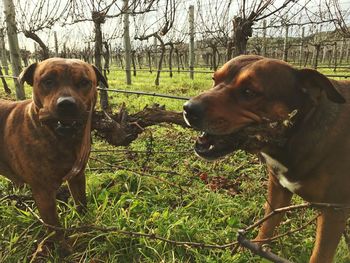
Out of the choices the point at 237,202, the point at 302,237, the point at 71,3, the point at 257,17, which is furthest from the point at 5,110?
the point at 71,3

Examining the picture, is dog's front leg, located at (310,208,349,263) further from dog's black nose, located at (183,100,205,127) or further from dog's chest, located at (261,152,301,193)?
dog's black nose, located at (183,100,205,127)

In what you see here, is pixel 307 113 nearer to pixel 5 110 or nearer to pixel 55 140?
pixel 55 140

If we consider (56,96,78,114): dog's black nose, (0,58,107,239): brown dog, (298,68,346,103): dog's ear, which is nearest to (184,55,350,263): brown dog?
(298,68,346,103): dog's ear

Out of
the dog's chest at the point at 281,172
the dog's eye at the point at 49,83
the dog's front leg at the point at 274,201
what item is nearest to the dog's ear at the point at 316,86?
the dog's chest at the point at 281,172

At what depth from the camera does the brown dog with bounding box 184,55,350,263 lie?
2.23m

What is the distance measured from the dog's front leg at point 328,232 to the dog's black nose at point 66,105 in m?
2.05

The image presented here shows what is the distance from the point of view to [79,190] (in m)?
3.45

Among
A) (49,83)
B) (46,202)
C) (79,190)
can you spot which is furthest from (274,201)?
(49,83)

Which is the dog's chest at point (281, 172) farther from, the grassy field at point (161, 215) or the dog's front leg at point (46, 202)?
the dog's front leg at point (46, 202)

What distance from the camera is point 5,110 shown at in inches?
133

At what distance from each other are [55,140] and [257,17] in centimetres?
518

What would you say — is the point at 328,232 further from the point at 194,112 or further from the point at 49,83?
the point at 49,83

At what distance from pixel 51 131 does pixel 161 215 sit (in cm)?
130

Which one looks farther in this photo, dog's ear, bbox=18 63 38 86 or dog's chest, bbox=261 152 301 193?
dog's ear, bbox=18 63 38 86
